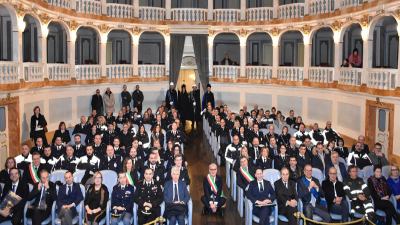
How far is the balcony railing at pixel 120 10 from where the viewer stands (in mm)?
26078

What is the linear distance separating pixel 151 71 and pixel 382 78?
13.9 m

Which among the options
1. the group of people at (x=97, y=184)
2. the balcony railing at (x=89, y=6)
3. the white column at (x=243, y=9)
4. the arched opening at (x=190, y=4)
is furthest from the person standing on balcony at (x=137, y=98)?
the group of people at (x=97, y=184)

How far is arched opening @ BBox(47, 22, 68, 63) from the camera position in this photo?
25403mm

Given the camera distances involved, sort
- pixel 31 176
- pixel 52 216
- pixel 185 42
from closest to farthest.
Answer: pixel 52 216, pixel 31 176, pixel 185 42

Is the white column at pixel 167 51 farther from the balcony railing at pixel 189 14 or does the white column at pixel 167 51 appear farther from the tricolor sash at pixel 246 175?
the tricolor sash at pixel 246 175

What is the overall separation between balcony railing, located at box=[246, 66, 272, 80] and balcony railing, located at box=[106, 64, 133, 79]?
6613 mm

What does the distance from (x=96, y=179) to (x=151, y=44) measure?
21388 mm

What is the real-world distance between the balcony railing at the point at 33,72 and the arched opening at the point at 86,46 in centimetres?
748

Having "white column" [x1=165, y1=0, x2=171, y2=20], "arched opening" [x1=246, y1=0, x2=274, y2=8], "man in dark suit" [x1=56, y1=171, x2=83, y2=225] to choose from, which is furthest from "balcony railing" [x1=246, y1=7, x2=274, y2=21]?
"man in dark suit" [x1=56, y1=171, x2=83, y2=225]

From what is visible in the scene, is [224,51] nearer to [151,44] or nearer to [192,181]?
[151,44]

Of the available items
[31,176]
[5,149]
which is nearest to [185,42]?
[5,149]

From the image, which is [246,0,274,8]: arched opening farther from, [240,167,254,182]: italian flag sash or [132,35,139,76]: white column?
[240,167,254,182]: italian flag sash

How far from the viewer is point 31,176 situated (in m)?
11.7

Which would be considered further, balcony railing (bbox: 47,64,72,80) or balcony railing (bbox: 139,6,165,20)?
balcony railing (bbox: 139,6,165,20)
